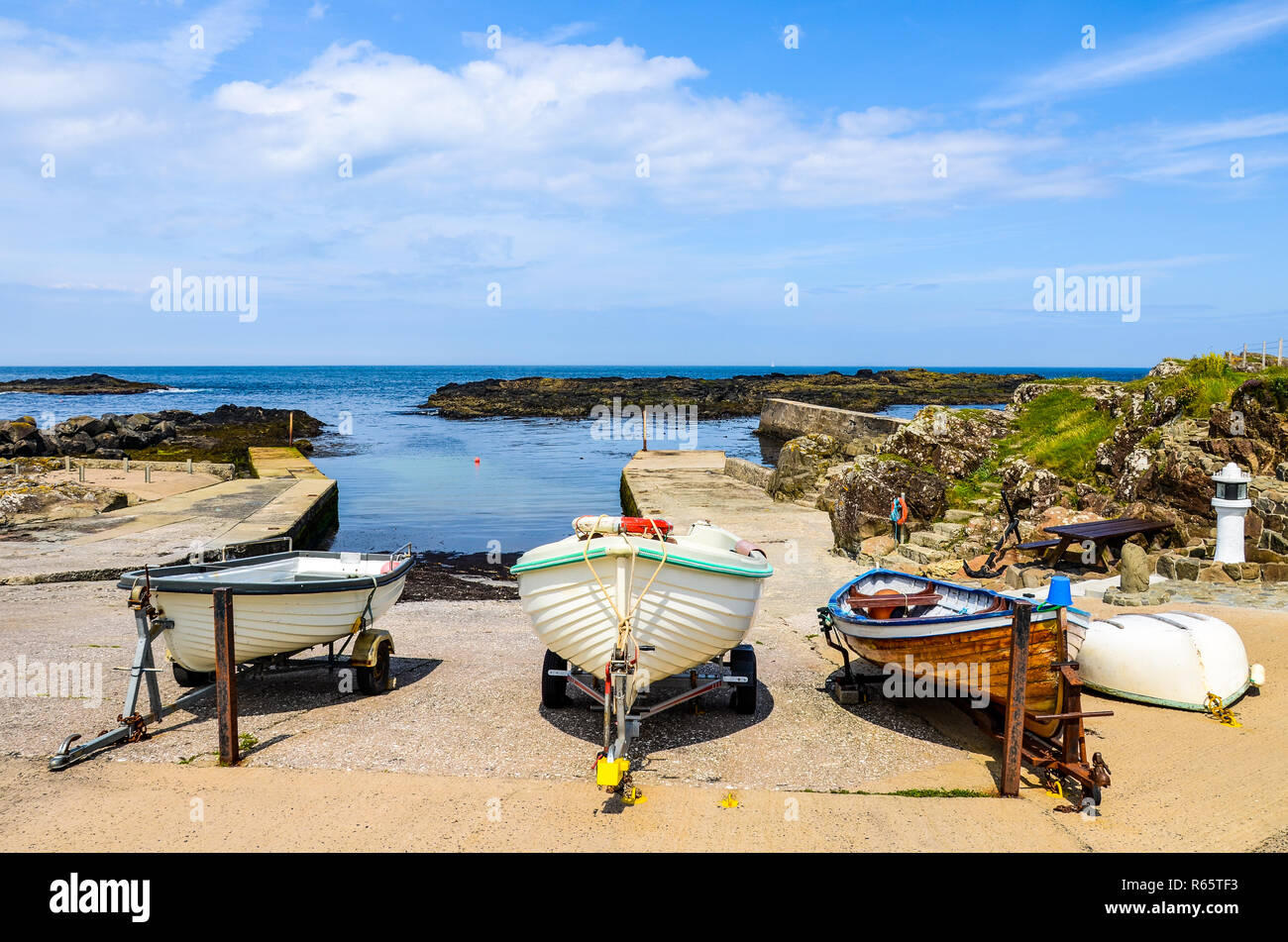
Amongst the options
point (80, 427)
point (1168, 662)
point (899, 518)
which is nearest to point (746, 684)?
point (1168, 662)

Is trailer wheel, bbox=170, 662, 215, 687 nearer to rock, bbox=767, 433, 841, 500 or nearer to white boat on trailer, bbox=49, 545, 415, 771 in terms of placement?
white boat on trailer, bbox=49, 545, 415, 771

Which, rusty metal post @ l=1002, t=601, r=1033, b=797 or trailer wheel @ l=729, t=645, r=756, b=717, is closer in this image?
rusty metal post @ l=1002, t=601, r=1033, b=797

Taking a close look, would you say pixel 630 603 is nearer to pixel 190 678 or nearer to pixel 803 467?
pixel 190 678

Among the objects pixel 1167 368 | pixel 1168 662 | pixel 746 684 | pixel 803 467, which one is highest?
pixel 1167 368

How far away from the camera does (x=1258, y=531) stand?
41.5 ft

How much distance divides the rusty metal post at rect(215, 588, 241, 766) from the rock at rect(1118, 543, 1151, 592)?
36.9 ft

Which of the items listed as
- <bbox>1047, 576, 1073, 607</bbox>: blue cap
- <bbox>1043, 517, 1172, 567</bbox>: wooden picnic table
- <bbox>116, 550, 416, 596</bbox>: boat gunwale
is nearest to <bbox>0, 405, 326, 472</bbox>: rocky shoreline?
<bbox>116, 550, 416, 596</bbox>: boat gunwale

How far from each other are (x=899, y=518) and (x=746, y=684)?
10068mm

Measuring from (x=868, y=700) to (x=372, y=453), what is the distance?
133 ft

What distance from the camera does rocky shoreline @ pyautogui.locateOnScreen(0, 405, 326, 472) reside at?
3453 cm

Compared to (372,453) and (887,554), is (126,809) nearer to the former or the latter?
(887,554)

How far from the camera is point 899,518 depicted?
17.2 meters

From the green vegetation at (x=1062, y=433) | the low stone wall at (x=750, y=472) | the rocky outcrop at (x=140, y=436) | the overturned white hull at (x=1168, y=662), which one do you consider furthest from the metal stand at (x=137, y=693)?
the rocky outcrop at (x=140, y=436)

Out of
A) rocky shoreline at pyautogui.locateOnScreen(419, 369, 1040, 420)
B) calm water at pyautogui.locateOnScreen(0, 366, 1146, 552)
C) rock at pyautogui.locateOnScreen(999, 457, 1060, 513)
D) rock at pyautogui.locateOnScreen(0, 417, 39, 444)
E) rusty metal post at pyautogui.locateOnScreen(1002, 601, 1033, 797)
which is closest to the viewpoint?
rusty metal post at pyautogui.locateOnScreen(1002, 601, 1033, 797)
